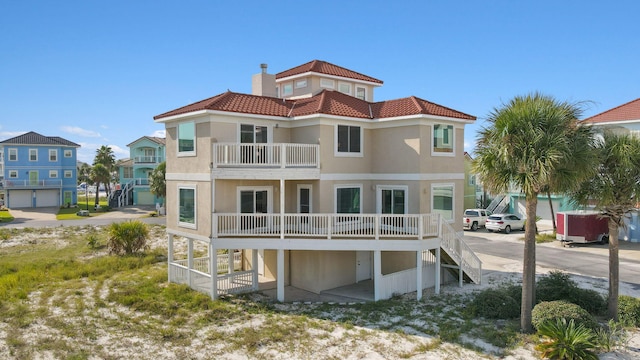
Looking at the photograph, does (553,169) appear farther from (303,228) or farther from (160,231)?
(160,231)

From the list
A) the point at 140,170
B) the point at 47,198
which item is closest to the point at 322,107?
the point at 140,170

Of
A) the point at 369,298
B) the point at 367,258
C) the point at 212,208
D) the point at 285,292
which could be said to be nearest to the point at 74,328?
the point at 212,208

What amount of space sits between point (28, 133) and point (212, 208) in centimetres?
5526

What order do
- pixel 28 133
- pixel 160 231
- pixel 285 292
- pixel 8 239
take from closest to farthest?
pixel 285 292 → pixel 8 239 → pixel 160 231 → pixel 28 133

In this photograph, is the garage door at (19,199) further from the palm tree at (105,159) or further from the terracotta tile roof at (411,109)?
the terracotta tile roof at (411,109)

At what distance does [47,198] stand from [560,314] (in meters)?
64.3

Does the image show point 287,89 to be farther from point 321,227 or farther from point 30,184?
point 30,184

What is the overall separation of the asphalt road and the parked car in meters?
1.55

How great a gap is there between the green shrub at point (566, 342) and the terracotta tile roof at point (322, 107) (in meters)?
9.74

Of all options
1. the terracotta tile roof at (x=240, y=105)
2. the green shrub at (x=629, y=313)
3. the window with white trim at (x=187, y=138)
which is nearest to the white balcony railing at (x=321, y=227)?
the window with white trim at (x=187, y=138)

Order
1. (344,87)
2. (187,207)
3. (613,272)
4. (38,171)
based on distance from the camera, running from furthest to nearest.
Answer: (38,171), (344,87), (187,207), (613,272)

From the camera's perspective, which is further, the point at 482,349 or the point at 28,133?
the point at 28,133

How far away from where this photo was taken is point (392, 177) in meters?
20.6

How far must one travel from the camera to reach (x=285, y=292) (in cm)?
1991
